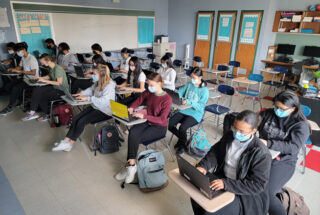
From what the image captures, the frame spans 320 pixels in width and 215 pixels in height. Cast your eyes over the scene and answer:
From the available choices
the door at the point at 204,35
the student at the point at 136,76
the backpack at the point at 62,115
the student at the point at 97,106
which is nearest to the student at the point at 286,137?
the student at the point at 97,106

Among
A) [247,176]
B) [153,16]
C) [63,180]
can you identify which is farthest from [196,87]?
[153,16]

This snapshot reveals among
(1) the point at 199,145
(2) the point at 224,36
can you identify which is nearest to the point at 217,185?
(1) the point at 199,145

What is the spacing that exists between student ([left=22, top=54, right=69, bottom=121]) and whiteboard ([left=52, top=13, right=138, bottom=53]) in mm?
2557

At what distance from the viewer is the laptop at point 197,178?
149cm

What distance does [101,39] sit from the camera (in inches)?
292

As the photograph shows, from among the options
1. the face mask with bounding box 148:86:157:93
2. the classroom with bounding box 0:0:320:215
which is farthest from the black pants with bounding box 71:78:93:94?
the face mask with bounding box 148:86:157:93

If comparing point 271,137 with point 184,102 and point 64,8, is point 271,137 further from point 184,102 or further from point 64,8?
point 64,8

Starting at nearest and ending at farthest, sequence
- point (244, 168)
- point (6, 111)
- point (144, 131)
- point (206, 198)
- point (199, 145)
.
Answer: point (206, 198) < point (244, 168) < point (144, 131) < point (199, 145) < point (6, 111)

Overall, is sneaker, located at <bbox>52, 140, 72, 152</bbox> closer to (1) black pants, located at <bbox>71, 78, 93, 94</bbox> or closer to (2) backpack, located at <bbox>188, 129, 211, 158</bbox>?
(2) backpack, located at <bbox>188, 129, 211, 158</bbox>

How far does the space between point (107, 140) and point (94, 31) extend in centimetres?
500

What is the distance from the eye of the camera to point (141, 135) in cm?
275

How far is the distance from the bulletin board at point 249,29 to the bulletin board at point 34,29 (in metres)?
6.21

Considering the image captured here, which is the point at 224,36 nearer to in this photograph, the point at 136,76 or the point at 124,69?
the point at 124,69

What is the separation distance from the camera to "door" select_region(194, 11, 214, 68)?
8648 mm
